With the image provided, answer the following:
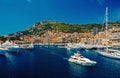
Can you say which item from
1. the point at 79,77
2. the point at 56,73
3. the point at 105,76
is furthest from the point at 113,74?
the point at 56,73

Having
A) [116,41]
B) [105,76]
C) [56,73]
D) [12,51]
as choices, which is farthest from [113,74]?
[116,41]

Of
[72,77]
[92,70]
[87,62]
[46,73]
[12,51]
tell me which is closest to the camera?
[72,77]

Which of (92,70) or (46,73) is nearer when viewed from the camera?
(46,73)

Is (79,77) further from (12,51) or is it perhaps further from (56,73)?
(12,51)

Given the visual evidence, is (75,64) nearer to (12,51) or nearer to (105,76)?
(105,76)

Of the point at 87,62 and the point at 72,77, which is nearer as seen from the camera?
the point at 72,77

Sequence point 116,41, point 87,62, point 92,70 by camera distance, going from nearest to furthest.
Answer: point 92,70 < point 87,62 < point 116,41

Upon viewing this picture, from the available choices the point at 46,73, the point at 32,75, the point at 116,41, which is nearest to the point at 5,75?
the point at 32,75

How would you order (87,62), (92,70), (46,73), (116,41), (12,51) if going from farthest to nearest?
→ 1. (116,41)
2. (12,51)
3. (87,62)
4. (92,70)
5. (46,73)

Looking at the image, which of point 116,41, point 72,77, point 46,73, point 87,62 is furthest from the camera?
point 116,41
